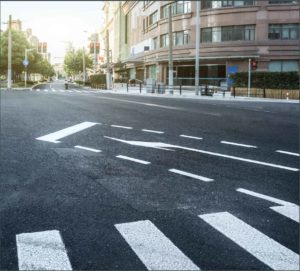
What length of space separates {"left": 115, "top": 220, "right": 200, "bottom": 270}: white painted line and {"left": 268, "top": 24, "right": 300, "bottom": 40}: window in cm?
4604

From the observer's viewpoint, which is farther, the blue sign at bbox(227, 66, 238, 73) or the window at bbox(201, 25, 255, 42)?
the blue sign at bbox(227, 66, 238, 73)

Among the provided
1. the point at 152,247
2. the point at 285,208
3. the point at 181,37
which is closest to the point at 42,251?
the point at 152,247

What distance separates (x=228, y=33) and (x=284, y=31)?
19.6ft

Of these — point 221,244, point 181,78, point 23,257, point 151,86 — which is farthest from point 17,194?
point 181,78

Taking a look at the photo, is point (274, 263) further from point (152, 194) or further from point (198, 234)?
point (152, 194)

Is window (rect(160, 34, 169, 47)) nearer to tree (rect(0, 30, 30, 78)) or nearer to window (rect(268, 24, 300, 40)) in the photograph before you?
window (rect(268, 24, 300, 40))

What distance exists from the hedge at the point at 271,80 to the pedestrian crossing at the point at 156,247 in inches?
1274

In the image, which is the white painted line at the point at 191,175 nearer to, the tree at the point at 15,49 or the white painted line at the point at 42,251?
the white painted line at the point at 42,251

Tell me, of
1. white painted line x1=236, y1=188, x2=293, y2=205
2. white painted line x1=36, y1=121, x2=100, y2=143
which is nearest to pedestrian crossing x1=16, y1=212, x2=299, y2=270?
white painted line x1=236, y1=188, x2=293, y2=205

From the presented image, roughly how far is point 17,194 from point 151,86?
3731 centimetres

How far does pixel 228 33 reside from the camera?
48.4 meters

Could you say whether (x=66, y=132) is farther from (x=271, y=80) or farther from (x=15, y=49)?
(x=15, y=49)

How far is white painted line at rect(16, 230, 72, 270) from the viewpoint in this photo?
10.6 feet

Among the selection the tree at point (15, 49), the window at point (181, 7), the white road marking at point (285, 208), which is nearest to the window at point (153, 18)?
the window at point (181, 7)
